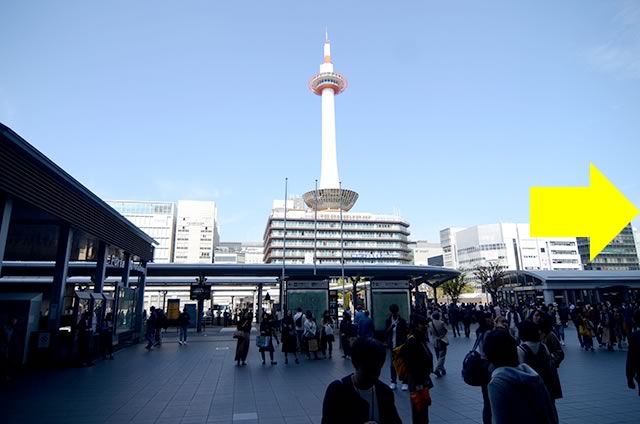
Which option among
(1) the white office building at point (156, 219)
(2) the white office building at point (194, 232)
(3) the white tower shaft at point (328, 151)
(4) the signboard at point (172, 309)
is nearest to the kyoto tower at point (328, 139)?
(3) the white tower shaft at point (328, 151)

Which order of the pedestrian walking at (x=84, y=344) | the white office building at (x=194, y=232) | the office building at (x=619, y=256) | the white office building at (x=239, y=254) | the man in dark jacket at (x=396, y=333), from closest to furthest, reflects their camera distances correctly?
the man in dark jacket at (x=396, y=333), the pedestrian walking at (x=84, y=344), the office building at (x=619, y=256), the white office building at (x=194, y=232), the white office building at (x=239, y=254)

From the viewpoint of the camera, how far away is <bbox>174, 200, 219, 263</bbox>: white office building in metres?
125

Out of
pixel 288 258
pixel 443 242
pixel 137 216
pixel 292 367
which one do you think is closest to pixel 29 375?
pixel 292 367

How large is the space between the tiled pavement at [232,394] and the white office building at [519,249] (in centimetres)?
11211

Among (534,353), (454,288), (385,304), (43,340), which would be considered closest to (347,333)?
(385,304)

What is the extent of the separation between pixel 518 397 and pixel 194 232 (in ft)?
429

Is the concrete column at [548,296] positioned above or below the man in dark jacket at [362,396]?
above

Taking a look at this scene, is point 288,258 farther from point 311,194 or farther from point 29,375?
point 29,375

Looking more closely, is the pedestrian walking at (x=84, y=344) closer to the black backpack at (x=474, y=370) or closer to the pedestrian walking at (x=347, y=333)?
the pedestrian walking at (x=347, y=333)

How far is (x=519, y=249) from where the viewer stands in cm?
11638

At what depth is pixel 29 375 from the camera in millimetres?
10516

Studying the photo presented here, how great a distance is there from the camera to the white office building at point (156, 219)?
115875mm

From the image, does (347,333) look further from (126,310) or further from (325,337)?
(126,310)

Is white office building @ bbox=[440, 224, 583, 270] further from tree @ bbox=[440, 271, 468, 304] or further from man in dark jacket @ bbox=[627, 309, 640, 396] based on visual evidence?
man in dark jacket @ bbox=[627, 309, 640, 396]
